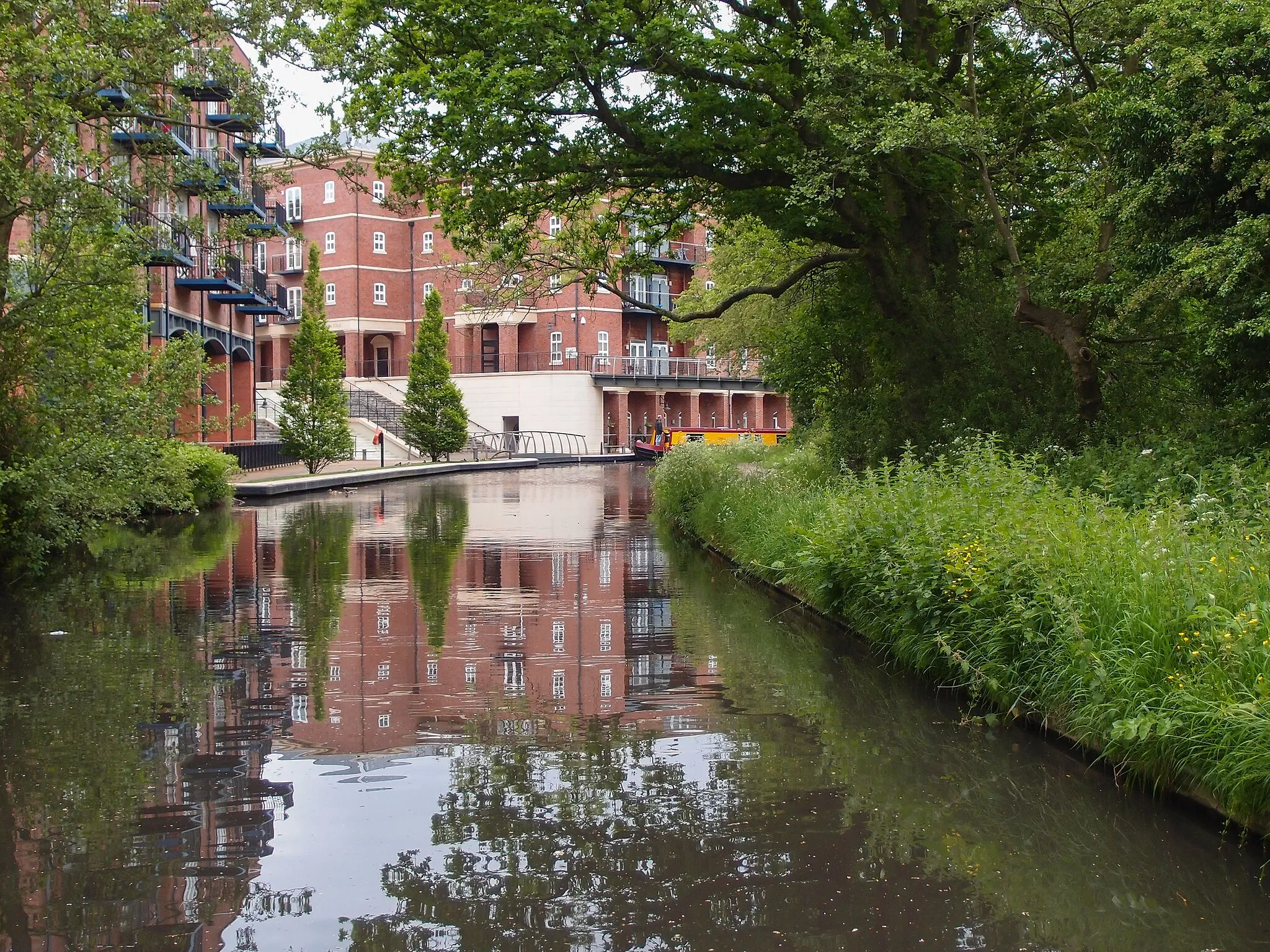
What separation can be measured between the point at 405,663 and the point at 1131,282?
8.12m

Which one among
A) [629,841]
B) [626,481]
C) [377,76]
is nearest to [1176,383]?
[377,76]

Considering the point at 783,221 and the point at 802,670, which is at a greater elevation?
the point at 783,221

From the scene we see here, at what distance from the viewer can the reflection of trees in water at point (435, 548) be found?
1254 cm

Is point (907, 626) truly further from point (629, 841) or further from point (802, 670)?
point (629, 841)

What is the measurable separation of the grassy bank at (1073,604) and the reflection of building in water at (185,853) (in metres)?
4.06

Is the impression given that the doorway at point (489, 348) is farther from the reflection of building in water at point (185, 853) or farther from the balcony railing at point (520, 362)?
the reflection of building in water at point (185, 853)

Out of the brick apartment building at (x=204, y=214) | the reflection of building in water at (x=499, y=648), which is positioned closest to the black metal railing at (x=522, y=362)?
the brick apartment building at (x=204, y=214)

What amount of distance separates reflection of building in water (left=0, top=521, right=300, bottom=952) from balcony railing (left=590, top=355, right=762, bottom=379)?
58587mm

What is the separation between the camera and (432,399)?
53.1 m

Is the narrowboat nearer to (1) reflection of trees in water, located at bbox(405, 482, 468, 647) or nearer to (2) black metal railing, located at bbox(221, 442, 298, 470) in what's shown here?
(2) black metal railing, located at bbox(221, 442, 298, 470)

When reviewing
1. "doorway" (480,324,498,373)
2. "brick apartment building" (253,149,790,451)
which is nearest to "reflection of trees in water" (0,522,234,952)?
"brick apartment building" (253,149,790,451)

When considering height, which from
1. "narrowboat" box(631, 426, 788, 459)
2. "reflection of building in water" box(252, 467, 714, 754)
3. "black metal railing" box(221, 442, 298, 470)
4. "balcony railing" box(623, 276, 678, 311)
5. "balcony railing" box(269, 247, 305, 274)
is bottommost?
"reflection of building in water" box(252, 467, 714, 754)

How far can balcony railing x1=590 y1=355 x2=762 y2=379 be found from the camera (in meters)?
67.8

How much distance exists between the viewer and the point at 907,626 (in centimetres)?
945
